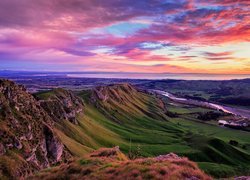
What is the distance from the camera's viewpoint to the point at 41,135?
83.9 metres

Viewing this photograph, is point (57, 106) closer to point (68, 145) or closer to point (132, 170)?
point (68, 145)

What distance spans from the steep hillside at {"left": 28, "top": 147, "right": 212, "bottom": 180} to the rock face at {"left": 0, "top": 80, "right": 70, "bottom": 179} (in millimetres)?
28609

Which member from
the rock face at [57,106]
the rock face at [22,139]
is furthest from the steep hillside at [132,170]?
the rock face at [57,106]

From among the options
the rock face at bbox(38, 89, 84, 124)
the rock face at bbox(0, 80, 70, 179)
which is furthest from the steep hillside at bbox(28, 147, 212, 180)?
the rock face at bbox(38, 89, 84, 124)

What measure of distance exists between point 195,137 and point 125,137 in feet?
156

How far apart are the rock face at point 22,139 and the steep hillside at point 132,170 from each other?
93.9 feet

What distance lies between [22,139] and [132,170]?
172ft

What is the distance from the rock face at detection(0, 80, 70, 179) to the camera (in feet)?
204

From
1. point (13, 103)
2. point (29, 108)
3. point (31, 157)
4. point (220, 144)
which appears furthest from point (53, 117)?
point (220, 144)

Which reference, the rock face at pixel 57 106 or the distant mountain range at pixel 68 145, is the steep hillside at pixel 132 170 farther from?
the rock face at pixel 57 106

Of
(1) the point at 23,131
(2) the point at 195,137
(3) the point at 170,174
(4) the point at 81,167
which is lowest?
(2) the point at 195,137

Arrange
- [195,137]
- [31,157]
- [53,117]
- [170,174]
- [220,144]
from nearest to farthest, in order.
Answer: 1. [170,174]
2. [31,157]
3. [53,117]
4. [220,144]
5. [195,137]

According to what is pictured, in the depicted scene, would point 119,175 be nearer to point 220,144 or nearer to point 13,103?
point 13,103

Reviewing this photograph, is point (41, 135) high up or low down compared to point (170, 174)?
down
